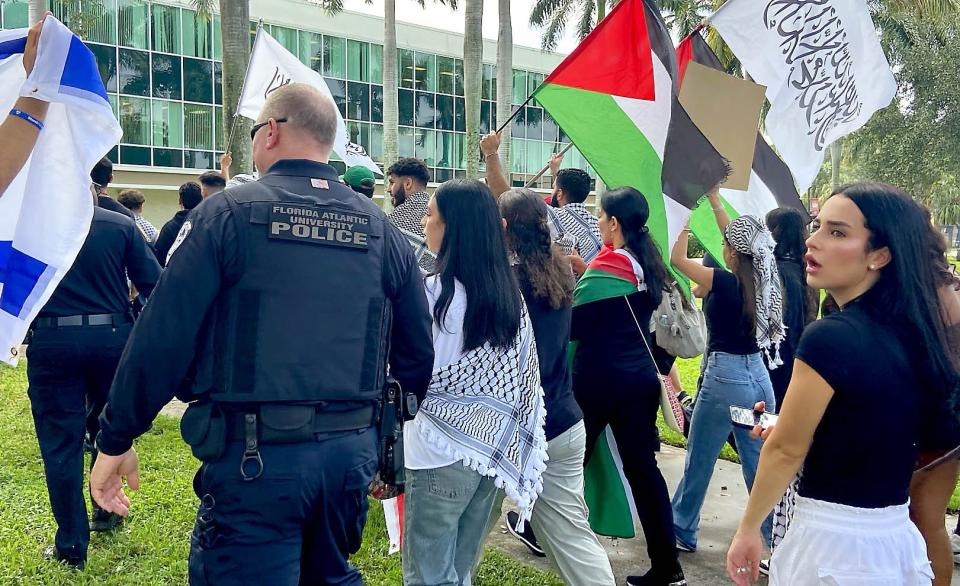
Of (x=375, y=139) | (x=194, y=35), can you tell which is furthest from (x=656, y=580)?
(x=375, y=139)

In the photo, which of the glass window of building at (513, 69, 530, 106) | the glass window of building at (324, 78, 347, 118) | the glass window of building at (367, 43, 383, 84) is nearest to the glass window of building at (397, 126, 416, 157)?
the glass window of building at (367, 43, 383, 84)

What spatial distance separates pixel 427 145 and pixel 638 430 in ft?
107

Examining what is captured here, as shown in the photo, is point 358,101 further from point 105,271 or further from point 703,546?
point 703,546

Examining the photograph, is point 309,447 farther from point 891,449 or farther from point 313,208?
point 891,449

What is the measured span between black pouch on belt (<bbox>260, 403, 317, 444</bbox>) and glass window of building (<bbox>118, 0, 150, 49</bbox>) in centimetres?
2913

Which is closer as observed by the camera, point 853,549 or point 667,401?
point 853,549

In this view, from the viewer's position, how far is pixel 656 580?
4207 mm

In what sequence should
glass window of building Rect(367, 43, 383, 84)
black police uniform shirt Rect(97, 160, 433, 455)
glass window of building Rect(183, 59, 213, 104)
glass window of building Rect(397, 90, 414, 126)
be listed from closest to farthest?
black police uniform shirt Rect(97, 160, 433, 455), glass window of building Rect(183, 59, 213, 104), glass window of building Rect(367, 43, 383, 84), glass window of building Rect(397, 90, 414, 126)

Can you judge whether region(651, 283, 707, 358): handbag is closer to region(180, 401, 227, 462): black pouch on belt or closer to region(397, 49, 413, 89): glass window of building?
region(180, 401, 227, 462): black pouch on belt

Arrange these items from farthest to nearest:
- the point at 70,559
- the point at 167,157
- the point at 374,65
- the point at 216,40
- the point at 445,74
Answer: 1. the point at 445,74
2. the point at 374,65
3. the point at 216,40
4. the point at 167,157
5. the point at 70,559

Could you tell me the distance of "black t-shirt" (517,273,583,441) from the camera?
3.63 metres

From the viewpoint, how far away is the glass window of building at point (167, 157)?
2880cm

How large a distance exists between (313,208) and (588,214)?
2.85 m

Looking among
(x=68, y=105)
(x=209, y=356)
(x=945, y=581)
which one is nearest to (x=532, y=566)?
(x=945, y=581)
